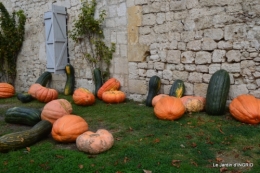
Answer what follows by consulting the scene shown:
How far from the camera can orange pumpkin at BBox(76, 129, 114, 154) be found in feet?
10.6

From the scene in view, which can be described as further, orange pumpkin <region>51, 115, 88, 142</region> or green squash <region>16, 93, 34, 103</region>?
green squash <region>16, 93, 34, 103</region>

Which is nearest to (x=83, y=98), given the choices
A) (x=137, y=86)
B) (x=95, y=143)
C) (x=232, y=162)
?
(x=137, y=86)

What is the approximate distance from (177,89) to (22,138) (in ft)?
11.3

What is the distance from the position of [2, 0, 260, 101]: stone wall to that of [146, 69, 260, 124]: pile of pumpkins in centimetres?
33

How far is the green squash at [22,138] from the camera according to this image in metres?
3.41

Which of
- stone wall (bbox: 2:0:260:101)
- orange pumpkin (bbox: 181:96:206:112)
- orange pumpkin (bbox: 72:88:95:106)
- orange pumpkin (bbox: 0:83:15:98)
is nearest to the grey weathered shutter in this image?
stone wall (bbox: 2:0:260:101)

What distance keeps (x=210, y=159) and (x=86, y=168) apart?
1556 mm

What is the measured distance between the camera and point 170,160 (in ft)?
9.95

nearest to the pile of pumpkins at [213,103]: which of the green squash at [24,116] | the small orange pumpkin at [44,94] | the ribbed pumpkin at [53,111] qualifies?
the ribbed pumpkin at [53,111]

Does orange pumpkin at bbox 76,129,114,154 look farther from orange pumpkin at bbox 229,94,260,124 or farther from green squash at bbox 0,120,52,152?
orange pumpkin at bbox 229,94,260,124

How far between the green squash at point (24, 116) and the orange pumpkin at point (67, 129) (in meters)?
1.05

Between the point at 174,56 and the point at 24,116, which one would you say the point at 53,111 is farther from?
the point at 174,56

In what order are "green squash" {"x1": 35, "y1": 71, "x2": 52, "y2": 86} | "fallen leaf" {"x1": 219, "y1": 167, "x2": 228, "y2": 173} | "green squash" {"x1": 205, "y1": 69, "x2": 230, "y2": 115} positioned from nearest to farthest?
1. "fallen leaf" {"x1": 219, "y1": 167, "x2": 228, "y2": 173}
2. "green squash" {"x1": 205, "y1": 69, "x2": 230, "y2": 115}
3. "green squash" {"x1": 35, "y1": 71, "x2": 52, "y2": 86}

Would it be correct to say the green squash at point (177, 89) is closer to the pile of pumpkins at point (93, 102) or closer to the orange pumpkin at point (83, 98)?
the pile of pumpkins at point (93, 102)
